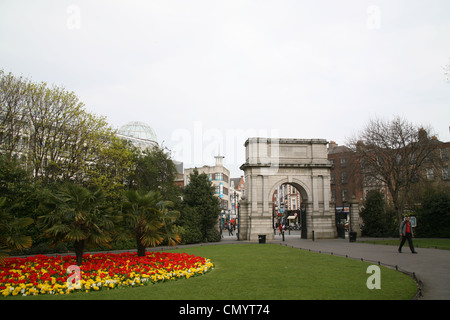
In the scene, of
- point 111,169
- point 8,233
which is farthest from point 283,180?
point 8,233

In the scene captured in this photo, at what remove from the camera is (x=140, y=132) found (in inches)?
2640

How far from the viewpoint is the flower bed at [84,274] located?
9594 mm

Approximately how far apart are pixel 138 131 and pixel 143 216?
5435 cm

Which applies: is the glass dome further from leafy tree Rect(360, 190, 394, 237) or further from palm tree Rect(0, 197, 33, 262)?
palm tree Rect(0, 197, 33, 262)

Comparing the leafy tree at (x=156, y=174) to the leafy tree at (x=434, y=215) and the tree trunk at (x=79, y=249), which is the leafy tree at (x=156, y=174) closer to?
the tree trunk at (x=79, y=249)

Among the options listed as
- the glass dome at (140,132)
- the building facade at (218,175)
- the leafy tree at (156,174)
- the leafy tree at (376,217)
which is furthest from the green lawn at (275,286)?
the building facade at (218,175)

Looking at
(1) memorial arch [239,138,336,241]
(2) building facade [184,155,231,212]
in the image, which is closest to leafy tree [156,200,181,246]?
(1) memorial arch [239,138,336,241]

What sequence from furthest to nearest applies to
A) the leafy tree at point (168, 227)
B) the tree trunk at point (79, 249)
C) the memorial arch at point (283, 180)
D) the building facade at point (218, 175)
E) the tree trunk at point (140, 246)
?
the building facade at point (218, 175), the memorial arch at point (283, 180), the leafy tree at point (168, 227), the tree trunk at point (140, 246), the tree trunk at point (79, 249)

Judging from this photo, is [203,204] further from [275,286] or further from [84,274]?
[275,286]

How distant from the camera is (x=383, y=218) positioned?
36094mm

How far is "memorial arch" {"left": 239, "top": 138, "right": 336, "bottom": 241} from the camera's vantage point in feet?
109

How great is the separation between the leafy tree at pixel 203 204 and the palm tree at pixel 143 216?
15997 mm

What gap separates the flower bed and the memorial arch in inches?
777
